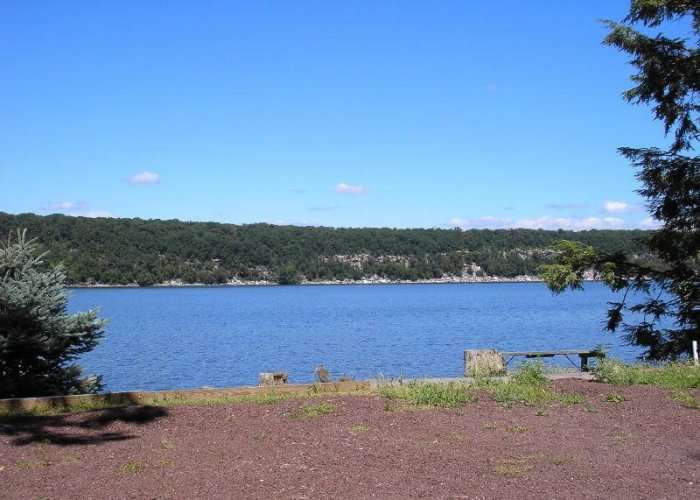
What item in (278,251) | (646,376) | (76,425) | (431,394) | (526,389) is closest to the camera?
(76,425)

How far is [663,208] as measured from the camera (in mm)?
18516

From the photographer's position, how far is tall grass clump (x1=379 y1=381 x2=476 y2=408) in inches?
412

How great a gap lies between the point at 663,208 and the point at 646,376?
7.44m

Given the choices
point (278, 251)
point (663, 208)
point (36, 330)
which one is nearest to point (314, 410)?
point (36, 330)

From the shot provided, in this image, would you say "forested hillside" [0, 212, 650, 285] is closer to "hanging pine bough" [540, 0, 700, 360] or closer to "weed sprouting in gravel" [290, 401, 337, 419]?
"hanging pine bough" [540, 0, 700, 360]

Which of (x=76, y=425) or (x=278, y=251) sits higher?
(x=278, y=251)

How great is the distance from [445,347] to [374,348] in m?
3.73

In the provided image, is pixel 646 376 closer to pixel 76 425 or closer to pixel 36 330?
pixel 76 425

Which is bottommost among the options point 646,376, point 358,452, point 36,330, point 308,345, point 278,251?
point 308,345

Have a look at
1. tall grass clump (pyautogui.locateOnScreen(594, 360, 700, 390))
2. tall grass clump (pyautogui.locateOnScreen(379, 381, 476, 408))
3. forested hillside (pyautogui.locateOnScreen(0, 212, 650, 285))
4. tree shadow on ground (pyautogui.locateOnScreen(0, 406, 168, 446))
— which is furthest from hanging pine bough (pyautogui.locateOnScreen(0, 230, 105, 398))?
forested hillside (pyautogui.locateOnScreen(0, 212, 650, 285))

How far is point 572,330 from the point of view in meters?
51.2

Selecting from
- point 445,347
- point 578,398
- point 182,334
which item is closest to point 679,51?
point 578,398

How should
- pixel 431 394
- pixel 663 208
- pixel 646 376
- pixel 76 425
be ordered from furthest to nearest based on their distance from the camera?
pixel 663 208
pixel 646 376
pixel 431 394
pixel 76 425

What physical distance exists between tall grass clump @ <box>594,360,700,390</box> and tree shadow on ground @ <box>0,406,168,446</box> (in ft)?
23.1
